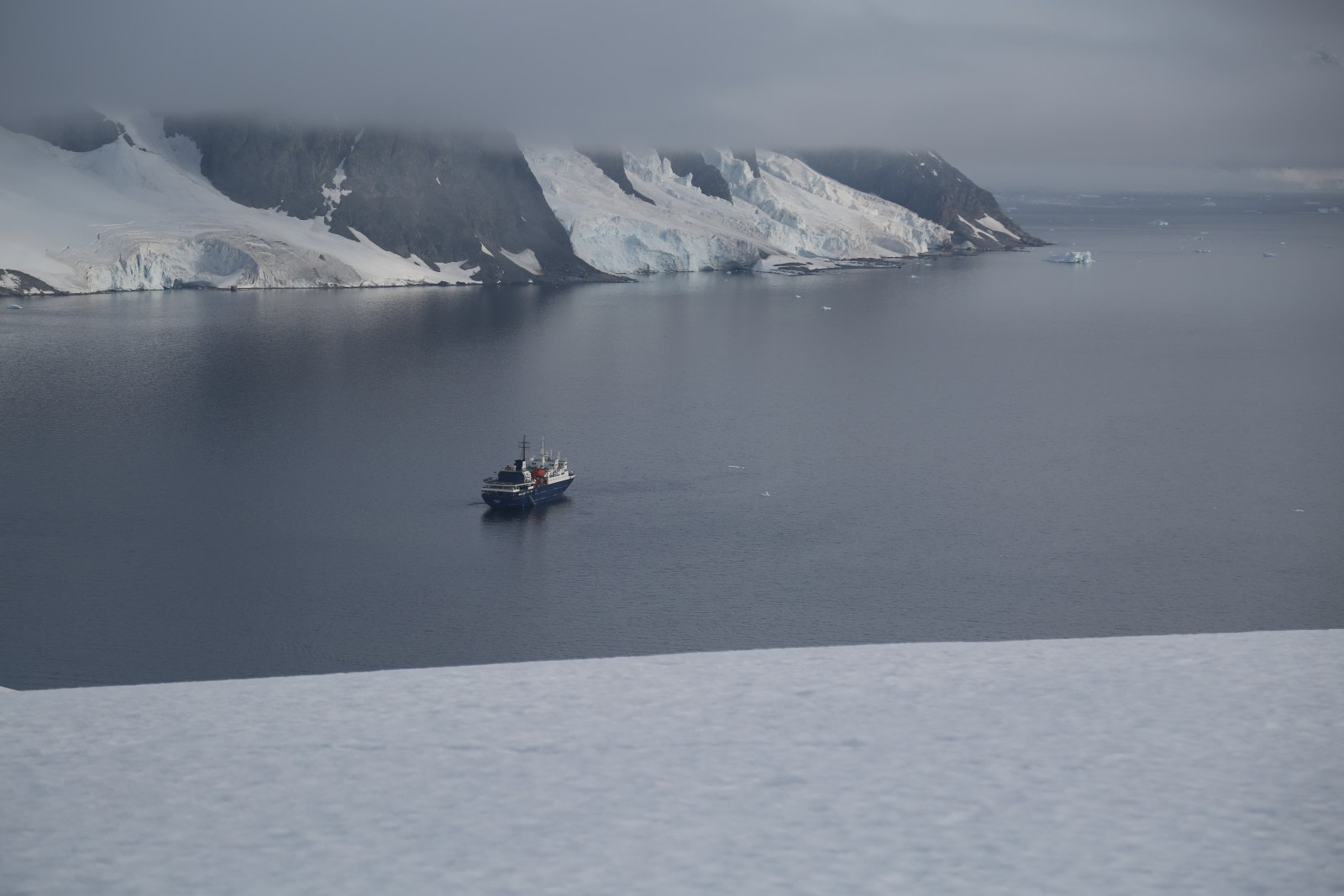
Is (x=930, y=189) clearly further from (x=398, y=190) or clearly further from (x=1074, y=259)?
(x=398, y=190)

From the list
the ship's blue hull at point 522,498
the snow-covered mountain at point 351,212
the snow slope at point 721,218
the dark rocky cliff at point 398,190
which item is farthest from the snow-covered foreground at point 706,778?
the snow slope at point 721,218

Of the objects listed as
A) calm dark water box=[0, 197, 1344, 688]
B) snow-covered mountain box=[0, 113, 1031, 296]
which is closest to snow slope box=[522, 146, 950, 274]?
snow-covered mountain box=[0, 113, 1031, 296]

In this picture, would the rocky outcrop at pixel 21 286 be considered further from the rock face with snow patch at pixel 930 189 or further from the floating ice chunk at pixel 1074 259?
the rock face with snow patch at pixel 930 189

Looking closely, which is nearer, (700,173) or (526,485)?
(526,485)

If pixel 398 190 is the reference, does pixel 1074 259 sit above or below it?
below

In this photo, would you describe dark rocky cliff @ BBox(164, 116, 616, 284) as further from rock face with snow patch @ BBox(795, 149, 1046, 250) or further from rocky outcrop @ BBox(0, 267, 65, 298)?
rock face with snow patch @ BBox(795, 149, 1046, 250)

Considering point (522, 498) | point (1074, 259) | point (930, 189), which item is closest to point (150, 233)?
point (522, 498)
